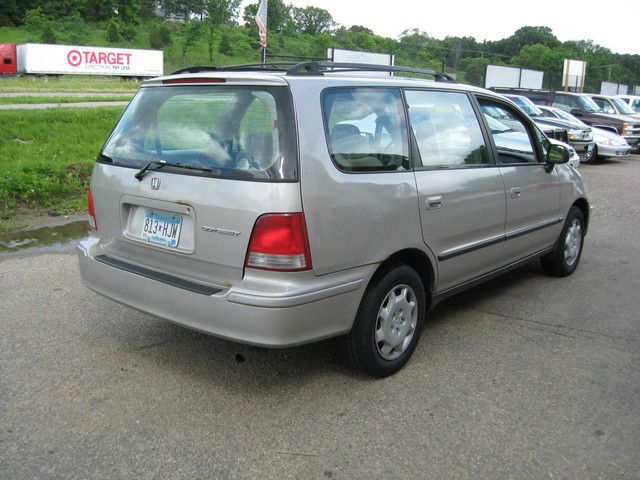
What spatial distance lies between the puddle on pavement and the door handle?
13.5 ft

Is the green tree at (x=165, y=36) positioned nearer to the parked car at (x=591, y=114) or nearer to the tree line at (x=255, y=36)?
the tree line at (x=255, y=36)

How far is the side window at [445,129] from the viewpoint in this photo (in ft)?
12.9

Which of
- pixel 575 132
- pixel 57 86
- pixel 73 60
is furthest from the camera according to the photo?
pixel 73 60

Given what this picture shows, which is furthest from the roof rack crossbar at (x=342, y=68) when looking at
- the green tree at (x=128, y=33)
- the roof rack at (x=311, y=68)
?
the green tree at (x=128, y=33)

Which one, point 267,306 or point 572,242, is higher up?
point 267,306

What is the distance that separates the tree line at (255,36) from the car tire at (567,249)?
88.2 ft

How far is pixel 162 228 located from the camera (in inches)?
136

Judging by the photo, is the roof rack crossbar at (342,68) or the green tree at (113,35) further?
the green tree at (113,35)

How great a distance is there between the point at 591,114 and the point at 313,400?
60.7ft

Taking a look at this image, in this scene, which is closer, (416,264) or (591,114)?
(416,264)

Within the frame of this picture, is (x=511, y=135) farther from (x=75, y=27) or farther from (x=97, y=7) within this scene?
(x=97, y=7)

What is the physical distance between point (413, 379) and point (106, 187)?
2.17m

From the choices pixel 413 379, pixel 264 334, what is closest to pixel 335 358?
pixel 413 379

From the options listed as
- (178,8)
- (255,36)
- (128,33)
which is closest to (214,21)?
(255,36)
